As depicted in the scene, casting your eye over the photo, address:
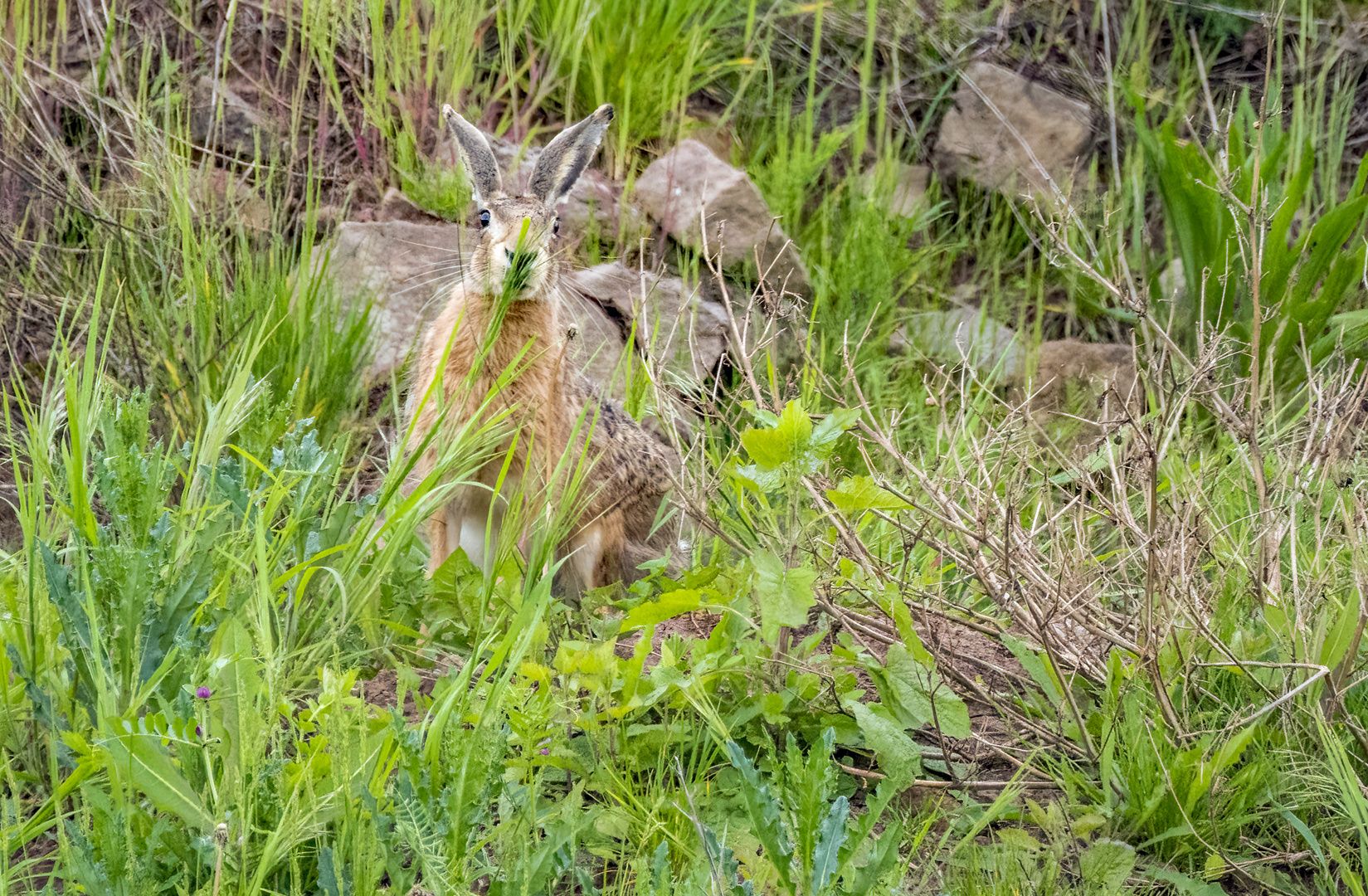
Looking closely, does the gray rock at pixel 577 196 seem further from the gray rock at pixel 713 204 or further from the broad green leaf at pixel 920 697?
the broad green leaf at pixel 920 697

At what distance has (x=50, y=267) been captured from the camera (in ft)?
14.0

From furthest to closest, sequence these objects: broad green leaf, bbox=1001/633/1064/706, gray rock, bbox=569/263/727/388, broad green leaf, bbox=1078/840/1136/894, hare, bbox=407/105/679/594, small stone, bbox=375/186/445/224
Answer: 1. small stone, bbox=375/186/445/224
2. gray rock, bbox=569/263/727/388
3. hare, bbox=407/105/679/594
4. broad green leaf, bbox=1001/633/1064/706
5. broad green leaf, bbox=1078/840/1136/894

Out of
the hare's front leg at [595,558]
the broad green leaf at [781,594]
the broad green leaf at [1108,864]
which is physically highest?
the broad green leaf at [781,594]

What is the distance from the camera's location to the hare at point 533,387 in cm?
354

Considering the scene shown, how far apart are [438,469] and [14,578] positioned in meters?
0.90

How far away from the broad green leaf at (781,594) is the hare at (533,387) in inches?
55.5

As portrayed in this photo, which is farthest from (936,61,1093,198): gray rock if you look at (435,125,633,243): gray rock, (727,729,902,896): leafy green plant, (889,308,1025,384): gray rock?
(727,729,902,896): leafy green plant

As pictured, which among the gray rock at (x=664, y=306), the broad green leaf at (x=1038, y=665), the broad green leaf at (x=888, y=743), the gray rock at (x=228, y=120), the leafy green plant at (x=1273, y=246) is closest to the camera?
the broad green leaf at (x=888, y=743)

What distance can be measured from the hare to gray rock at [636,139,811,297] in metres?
1.42

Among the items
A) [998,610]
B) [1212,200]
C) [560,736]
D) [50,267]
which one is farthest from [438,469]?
[1212,200]

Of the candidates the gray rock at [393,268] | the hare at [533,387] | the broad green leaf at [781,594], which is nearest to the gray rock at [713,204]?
the gray rock at [393,268]

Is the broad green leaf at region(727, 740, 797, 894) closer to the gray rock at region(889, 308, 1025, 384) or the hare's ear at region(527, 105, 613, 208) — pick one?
the hare's ear at region(527, 105, 613, 208)

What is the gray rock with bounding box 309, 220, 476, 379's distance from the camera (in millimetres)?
4707

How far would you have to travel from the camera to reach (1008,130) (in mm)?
6645
